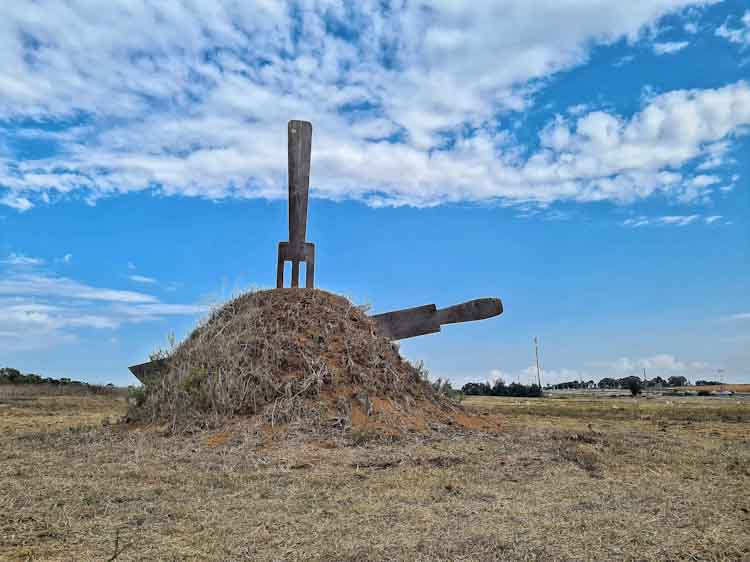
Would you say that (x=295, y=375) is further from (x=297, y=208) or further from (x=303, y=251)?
(x=297, y=208)

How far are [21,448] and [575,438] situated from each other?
6920 millimetres

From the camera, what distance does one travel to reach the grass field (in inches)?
143

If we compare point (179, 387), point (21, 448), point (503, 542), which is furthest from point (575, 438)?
point (21, 448)

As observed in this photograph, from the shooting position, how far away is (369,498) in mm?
4688

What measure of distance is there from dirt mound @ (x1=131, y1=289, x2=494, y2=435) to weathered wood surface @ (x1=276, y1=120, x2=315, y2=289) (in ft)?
1.80

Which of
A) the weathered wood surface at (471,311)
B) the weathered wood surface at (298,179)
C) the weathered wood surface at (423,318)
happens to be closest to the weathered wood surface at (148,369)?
the weathered wood surface at (423,318)

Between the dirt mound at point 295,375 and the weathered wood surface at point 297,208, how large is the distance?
1.80 ft

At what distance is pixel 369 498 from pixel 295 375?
3684 mm

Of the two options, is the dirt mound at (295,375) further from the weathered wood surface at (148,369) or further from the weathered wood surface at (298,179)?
the weathered wood surface at (298,179)

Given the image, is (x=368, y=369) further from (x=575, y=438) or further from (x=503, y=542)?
(x=503, y=542)

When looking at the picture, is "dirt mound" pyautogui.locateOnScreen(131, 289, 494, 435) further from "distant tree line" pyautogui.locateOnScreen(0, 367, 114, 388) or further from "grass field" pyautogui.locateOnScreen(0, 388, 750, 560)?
"distant tree line" pyautogui.locateOnScreen(0, 367, 114, 388)

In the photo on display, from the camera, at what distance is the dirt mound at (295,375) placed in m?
7.77

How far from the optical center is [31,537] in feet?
12.8

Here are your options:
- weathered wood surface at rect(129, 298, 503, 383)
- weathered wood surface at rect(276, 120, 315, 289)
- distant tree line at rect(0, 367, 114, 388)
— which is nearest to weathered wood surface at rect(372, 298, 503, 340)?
weathered wood surface at rect(129, 298, 503, 383)
